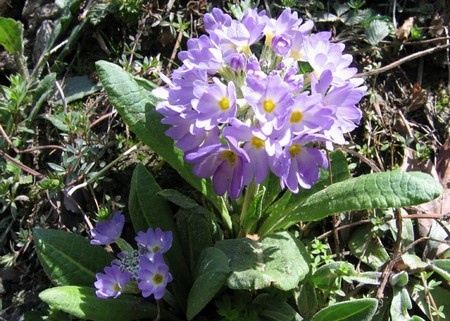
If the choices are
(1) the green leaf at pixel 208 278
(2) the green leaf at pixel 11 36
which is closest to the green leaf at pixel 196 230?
(1) the green leaf at pixel 208 278

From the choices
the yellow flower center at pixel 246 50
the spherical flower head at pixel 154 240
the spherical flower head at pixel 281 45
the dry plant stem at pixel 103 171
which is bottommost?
the spherical flower head at pixel 154 240

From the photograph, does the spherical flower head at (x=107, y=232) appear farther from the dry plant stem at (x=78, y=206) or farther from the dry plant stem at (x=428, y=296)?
the dry plant stem at (x=428, y=296)

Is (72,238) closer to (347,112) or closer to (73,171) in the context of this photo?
(73,171)

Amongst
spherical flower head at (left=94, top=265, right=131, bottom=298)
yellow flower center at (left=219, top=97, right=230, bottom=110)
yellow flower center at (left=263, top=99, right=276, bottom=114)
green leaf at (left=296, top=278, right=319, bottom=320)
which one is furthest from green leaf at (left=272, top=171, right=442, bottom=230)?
spherical flower head at (left=94, top=265, right=131, bottom=298)

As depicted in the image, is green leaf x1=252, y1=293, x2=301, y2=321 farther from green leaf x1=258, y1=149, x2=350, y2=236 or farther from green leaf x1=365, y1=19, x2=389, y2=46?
green leaf x1=365, y1=19, x2=389, y2=46

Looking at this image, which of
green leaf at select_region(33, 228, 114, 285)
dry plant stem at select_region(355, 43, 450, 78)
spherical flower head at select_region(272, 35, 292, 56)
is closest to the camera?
spherical flower head at select_region(272, 35, 292, 56)

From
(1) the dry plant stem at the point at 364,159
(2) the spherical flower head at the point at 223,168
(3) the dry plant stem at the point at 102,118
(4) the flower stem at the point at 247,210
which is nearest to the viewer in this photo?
(2) the spherical flower head at the point at 223,168

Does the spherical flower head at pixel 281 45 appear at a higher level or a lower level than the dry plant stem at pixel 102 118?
higher

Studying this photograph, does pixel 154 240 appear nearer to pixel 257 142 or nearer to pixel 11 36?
pixel 257 142

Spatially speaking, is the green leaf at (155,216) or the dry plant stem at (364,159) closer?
A: the green leaf at (155,216)
